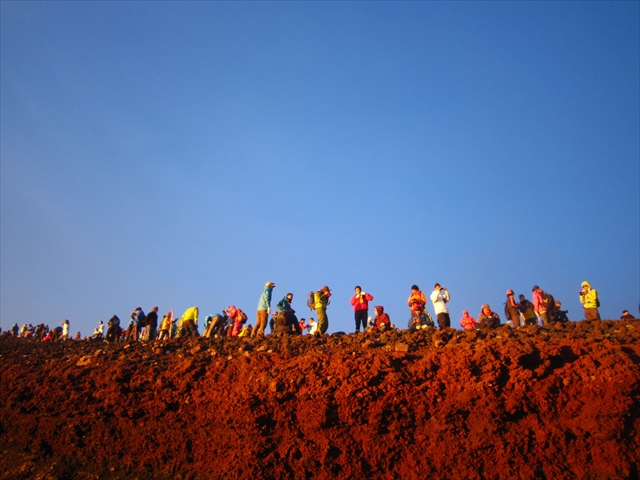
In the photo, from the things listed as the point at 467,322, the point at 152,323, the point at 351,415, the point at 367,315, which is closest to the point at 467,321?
the point at 467,322

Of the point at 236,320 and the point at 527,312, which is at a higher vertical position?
the point at 236,320

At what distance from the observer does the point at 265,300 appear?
1431 centimetres

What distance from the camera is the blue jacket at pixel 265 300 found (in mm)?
14281

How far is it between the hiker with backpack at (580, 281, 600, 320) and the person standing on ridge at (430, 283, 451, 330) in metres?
6.29

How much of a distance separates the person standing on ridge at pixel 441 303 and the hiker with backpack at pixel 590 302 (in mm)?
6291

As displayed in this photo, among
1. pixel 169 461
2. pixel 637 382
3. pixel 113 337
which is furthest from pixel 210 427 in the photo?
pixel 113 337

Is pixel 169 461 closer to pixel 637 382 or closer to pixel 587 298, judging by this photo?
pixel 637 382

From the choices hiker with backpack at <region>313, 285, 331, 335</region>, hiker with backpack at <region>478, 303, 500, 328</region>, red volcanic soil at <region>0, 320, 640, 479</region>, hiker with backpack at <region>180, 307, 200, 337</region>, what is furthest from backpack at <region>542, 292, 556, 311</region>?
hiker with backpack at <region>180, 307, 200, 337</region>

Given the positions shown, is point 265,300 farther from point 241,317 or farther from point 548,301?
point 548,301

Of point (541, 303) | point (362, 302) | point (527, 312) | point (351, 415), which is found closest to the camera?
point (351, 415)

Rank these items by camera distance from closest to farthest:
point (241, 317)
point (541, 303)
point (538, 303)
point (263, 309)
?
point (263, 309) → point (541, 303) → point (538, 303) → point (241, 317)

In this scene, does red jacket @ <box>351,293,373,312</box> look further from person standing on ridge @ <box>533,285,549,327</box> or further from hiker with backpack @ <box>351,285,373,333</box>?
person standing on ridge @ <box>533,285,549,327</box>

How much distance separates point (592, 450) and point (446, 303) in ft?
22.7

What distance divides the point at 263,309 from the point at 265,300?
0.33m
